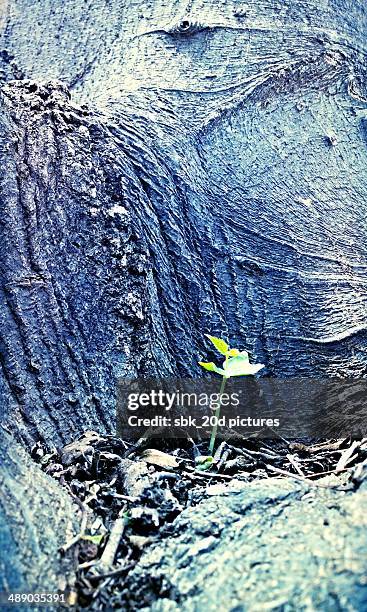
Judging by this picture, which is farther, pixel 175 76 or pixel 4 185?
pixel 175 76

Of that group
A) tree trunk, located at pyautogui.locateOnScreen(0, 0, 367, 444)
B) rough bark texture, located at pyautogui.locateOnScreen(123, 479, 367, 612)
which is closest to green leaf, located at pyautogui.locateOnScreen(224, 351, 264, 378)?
tree trunk, located at pyautogui.locateOnScreen(0, 0, 367, 444)

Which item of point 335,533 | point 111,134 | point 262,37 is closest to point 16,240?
point 111,134

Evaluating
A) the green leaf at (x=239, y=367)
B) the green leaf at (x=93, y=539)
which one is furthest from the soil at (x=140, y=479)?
the green leaf at (x=239, y=367)

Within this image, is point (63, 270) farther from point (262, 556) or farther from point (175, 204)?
point (262, 556)

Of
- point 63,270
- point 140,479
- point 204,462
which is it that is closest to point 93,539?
point 140,479

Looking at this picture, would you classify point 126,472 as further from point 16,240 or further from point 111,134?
point 111,134
